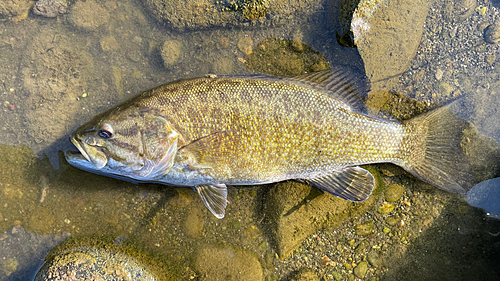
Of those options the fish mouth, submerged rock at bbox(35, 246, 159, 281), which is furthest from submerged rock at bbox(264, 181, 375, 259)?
the fish mouth

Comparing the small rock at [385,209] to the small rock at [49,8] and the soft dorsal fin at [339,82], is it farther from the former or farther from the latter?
the small rock at [49,8]

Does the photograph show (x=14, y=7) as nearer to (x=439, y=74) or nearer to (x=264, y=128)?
(x=264, y=128)

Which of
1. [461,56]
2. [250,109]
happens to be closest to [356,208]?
[250,109]

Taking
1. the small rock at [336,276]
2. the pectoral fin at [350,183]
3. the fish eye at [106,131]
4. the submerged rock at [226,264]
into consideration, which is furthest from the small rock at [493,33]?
the fish eye at [106,131]

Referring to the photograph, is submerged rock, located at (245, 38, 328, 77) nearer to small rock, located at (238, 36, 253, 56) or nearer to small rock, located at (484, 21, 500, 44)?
small rock, located at (238, 36, 253, 56)

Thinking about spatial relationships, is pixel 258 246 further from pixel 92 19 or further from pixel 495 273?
pixel 92 19
